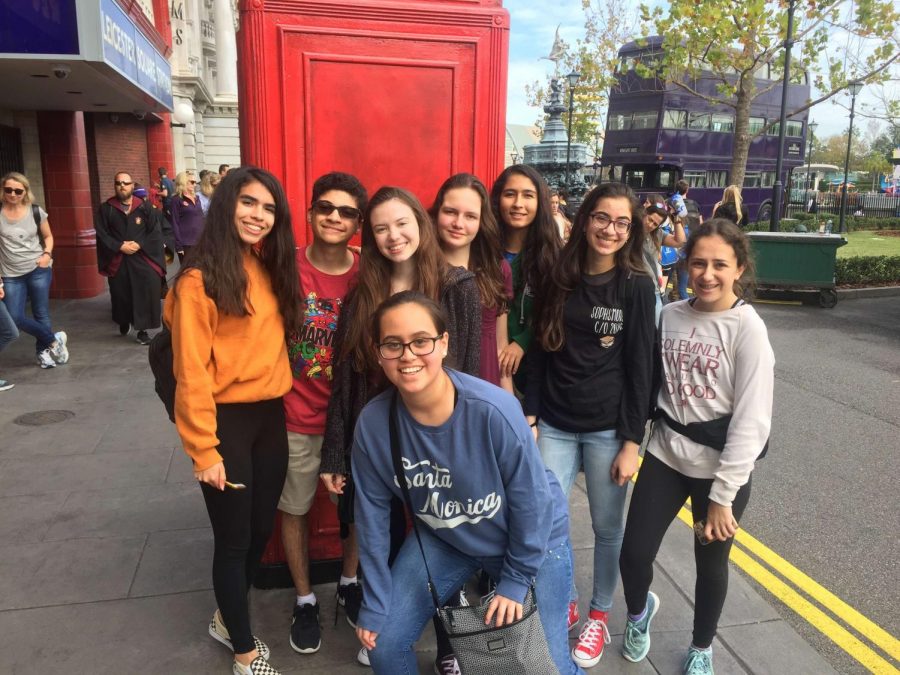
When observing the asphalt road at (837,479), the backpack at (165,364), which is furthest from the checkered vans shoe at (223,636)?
→ the asphalt road at (837,479)

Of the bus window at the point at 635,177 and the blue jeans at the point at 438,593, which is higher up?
the bus window at the point at 635,177

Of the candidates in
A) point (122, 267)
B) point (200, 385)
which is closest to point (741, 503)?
point (200, 385)

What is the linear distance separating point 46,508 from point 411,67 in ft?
10.9

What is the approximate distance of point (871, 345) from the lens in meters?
8.71

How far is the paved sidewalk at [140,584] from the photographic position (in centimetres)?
280

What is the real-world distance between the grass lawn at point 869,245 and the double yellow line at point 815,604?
1667 centimetres

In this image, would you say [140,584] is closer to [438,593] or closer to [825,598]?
[438,593]

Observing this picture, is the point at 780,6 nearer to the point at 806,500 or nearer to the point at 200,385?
the point at 806,500

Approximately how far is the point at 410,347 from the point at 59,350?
21.5ft

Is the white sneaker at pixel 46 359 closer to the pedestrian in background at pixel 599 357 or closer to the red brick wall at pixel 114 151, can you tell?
the pedestrian in background at pixel 599 357

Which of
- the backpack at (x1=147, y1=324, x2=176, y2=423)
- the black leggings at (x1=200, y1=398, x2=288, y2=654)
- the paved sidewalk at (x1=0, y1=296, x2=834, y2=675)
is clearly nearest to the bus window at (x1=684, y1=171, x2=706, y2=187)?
the paved sidewalk at (x1=0, y1=296, x2=834, y2=675)

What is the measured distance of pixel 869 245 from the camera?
2266cm

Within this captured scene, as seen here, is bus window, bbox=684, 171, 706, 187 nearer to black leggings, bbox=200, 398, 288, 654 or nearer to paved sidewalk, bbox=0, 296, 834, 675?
paved sidewalk, bbox=0, 296, 834, 675

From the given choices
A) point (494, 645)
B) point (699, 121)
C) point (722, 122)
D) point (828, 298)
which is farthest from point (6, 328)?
point (722, 122)
